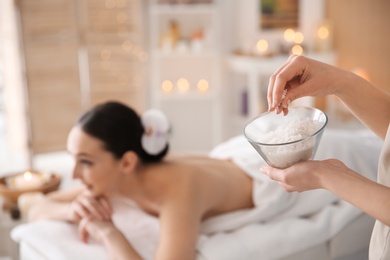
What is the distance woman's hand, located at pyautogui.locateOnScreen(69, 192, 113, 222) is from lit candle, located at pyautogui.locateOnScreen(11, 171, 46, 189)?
400 mm

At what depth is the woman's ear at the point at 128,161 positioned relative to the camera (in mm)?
1984

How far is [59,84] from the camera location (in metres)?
4.20

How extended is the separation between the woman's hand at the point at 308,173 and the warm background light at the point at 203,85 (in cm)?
359

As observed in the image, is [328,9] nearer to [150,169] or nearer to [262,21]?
[262,21]

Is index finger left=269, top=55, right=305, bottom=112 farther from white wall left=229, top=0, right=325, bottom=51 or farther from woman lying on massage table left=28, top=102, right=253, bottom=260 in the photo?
white wall left=229, top=0, right=325, bottom=51

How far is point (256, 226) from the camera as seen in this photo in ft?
6.45

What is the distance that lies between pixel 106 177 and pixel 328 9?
3135 millimetres

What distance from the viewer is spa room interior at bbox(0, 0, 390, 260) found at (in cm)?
414

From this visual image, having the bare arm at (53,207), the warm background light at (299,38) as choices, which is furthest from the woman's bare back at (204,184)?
the warm background light at (299,38)

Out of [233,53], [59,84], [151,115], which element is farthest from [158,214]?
[233,53]

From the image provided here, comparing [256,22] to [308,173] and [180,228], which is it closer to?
[180,228]

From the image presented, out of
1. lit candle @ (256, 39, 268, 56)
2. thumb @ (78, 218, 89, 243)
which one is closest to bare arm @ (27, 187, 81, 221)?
thumb @ (78, 218, 89, 243)

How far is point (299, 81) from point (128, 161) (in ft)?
2.84

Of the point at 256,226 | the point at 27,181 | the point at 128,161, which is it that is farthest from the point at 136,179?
the point at 27,181
